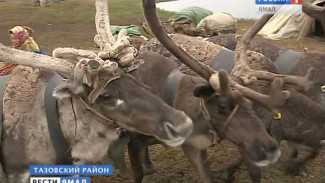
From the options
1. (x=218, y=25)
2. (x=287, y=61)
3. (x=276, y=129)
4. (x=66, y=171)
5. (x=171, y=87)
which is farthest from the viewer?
(x=218, y=25)

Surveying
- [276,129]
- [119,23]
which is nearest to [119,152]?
[276,129]

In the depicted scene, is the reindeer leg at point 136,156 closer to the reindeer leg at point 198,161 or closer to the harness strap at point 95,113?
the reindeer leg at point 198,161

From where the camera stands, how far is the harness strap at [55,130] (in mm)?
3211

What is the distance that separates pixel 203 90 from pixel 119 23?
11.8 metres

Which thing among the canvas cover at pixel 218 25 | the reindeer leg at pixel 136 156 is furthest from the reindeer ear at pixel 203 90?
the canvas cover at pixel 218 25

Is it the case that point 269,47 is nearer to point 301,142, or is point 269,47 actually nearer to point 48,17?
point 301,142

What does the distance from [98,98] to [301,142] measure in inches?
90.0

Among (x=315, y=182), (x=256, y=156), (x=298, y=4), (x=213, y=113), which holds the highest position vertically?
(x=298, y=4)

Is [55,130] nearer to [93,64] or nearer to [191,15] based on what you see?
[93,64]

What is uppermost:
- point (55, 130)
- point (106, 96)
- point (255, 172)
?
point (106, 96)

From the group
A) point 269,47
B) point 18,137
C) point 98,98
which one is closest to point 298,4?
point 269,47

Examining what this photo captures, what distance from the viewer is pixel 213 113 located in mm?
3674

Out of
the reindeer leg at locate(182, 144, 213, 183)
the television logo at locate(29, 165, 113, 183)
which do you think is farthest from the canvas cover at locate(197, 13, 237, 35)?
the television logo at locate(29, 165, 113, 183)

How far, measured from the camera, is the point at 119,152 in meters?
4.11
